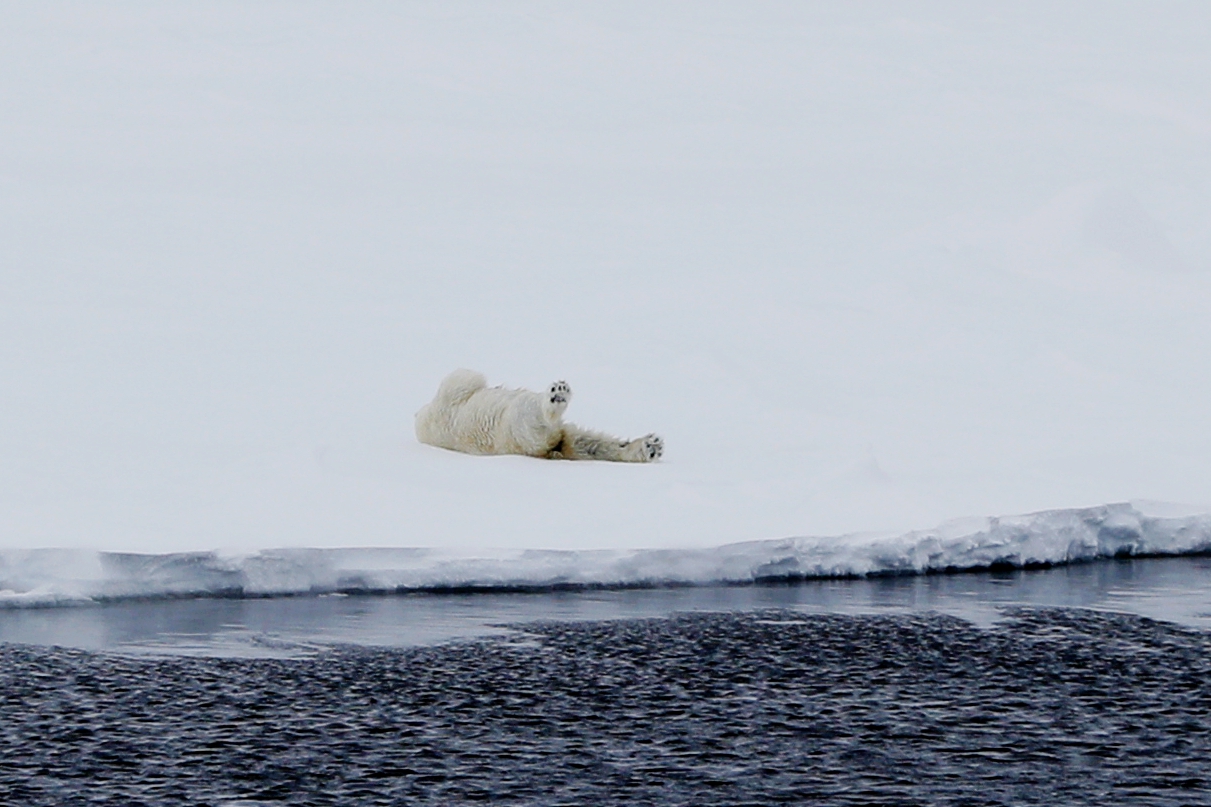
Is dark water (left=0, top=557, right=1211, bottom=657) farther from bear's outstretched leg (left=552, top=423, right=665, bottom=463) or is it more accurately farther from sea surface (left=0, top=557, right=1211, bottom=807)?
bear's outstretched leg (left=552, top=423, right=665, bottom=463)

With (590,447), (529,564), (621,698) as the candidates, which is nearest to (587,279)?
(590,447)

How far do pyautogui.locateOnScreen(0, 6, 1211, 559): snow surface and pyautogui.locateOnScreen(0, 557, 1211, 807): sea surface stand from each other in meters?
0.64

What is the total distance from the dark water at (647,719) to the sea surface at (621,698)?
0.04 ft

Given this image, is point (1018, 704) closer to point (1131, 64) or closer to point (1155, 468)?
point (1155, 468)

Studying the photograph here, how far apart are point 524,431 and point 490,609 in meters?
2.33

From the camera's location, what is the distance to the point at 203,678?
654 cm

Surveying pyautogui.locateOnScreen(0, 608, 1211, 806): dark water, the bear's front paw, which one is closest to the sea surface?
pyautogui.locateOnScreen(0, 608, 1211, 806): dark water

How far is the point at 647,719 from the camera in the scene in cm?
608

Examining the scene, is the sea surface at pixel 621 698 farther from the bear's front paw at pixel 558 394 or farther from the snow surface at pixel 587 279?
the bear's front paw at pixel 558 394

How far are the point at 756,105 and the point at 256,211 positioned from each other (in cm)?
839

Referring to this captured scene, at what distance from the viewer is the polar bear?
32.9ft

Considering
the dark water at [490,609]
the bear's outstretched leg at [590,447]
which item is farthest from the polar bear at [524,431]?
the dark water at [490,609]

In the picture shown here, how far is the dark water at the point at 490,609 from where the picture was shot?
7215mm

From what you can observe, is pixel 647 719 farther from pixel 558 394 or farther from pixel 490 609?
pixel 558 394
